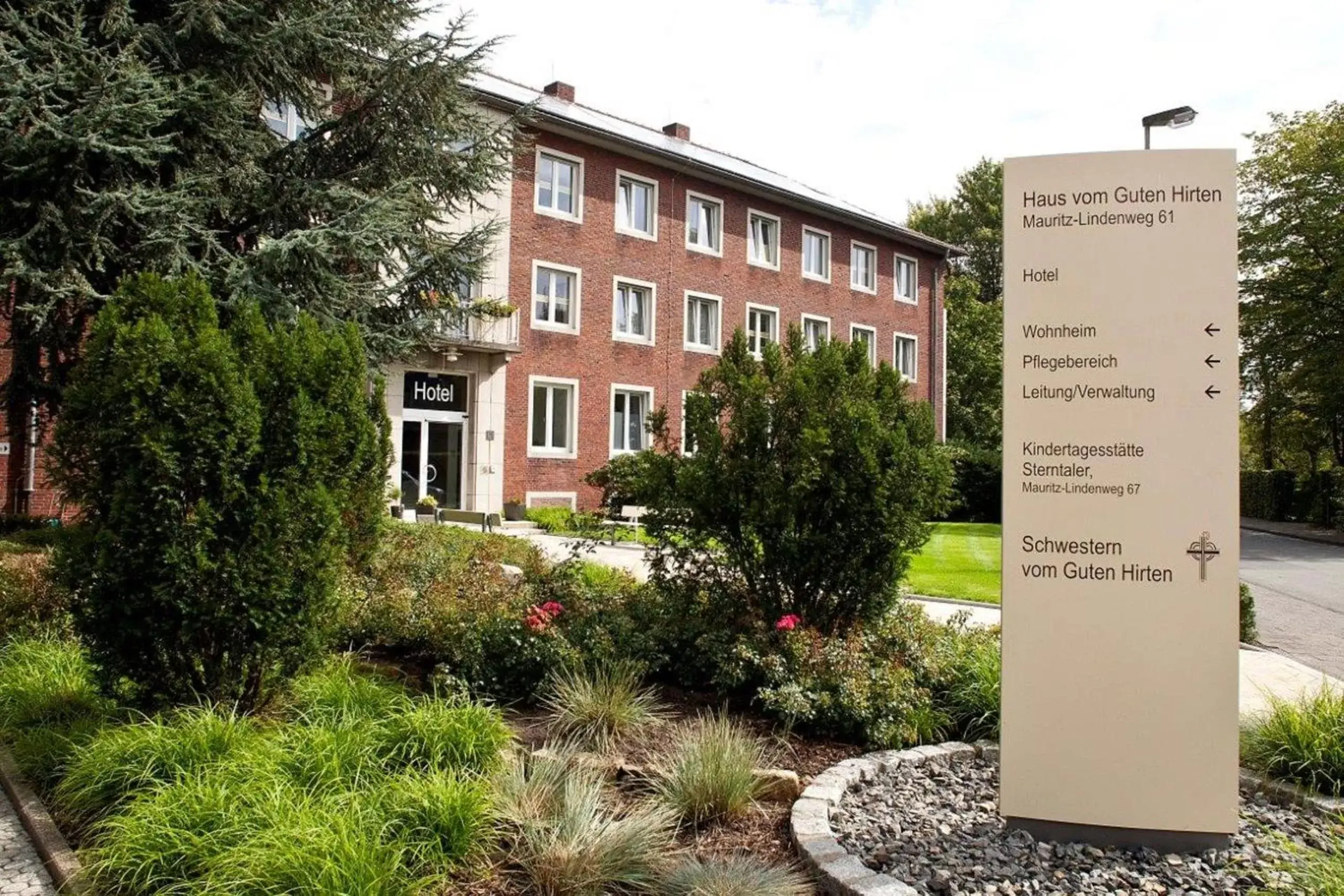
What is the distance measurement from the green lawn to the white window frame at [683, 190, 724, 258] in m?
10.9

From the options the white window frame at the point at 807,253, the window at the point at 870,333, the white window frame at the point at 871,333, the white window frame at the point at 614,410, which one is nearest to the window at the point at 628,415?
the white window frame at the point at 614,410

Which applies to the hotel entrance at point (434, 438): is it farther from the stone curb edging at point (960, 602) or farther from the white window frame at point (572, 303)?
the stone curb edging at point (960, 602)

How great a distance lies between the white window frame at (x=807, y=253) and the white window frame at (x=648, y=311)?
6.61 m

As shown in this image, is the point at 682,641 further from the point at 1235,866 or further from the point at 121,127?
the point at 121,127

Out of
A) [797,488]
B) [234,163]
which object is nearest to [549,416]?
[234,163]

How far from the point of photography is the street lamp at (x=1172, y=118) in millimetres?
12445

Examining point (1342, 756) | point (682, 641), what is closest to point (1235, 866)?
point (1342, 756)

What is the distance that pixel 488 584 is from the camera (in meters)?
7.98

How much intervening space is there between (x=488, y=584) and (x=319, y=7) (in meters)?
8.65

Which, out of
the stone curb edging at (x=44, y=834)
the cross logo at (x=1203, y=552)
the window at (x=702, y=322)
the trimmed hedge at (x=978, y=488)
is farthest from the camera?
the trimmed hedge at (x=978, y=488)

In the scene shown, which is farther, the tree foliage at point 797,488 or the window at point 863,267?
the window at point 863,267

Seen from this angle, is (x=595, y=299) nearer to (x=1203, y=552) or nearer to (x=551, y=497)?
(x=551, y=497)

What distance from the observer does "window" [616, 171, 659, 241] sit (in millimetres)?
27359

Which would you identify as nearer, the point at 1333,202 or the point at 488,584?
the point at 488,584
